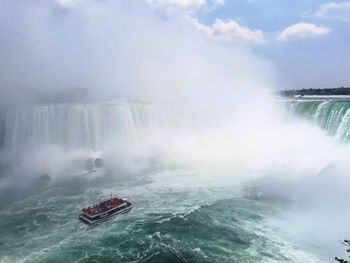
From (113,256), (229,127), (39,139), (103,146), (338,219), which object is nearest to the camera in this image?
(113,256)

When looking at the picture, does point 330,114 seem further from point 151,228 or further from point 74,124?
point 74,124

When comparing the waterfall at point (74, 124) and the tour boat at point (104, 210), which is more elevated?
the waterfall at point (74, 124)

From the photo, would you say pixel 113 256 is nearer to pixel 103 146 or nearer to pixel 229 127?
pixel 103 146

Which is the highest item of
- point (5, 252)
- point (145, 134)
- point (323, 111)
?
point (323, 111)

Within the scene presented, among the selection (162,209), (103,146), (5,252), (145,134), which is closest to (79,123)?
(103,146)

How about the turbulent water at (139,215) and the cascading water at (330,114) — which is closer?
the turbulent water at (139,215)

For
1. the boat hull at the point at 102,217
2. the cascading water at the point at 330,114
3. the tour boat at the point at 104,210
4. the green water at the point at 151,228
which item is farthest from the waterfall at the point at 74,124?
the cascading water at the point at 330,114

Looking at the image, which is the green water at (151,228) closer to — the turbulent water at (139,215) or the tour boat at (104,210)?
the turbulent water at (139,215)
